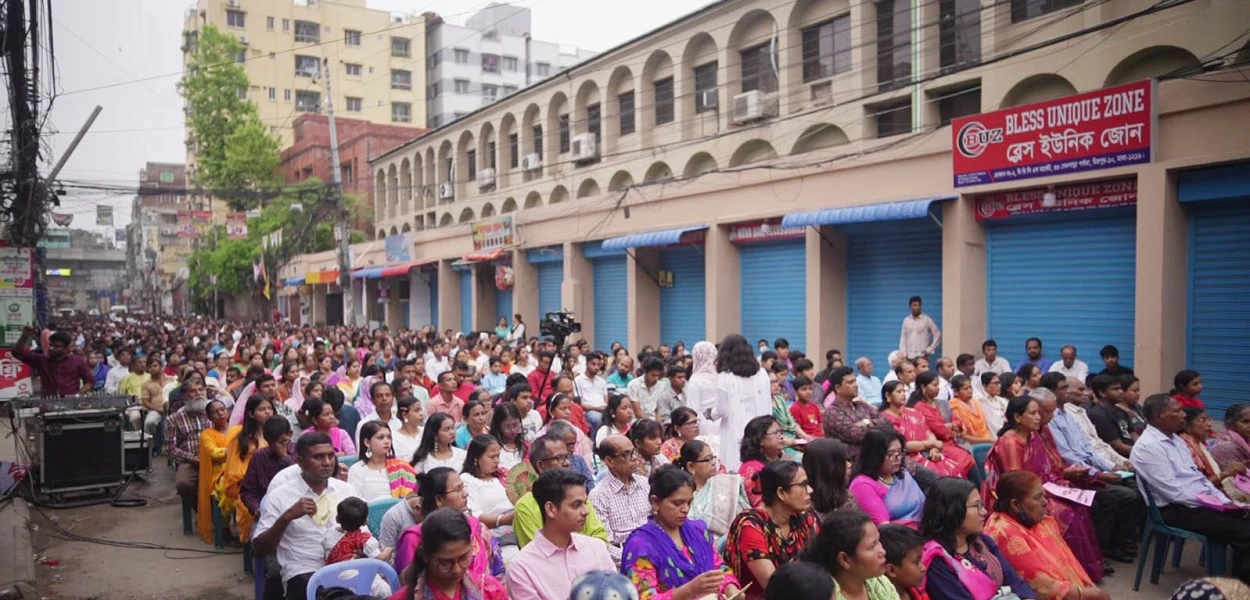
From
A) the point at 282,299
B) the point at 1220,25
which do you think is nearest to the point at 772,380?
the point at 1220,25

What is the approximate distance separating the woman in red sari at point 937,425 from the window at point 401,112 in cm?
5306

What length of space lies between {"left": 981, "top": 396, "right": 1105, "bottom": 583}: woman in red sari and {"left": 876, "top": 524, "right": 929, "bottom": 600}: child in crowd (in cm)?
246

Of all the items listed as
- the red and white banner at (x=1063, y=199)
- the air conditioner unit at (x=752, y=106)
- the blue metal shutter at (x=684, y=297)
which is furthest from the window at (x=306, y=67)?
the red and white banner at (x=1063, y=199)

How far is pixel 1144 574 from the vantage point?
6.53 metres

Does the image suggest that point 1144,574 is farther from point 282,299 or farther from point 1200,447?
point 282,299

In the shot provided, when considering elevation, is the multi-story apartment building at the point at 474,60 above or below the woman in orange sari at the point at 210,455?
above

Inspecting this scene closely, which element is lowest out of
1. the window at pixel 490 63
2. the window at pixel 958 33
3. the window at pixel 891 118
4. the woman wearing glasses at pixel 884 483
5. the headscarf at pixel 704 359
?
the woman wearing glasses at pixel 884 483

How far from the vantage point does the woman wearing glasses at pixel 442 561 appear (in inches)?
133

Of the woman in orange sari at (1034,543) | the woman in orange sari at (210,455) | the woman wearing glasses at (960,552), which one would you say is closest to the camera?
the woman wearing glasses at (960,552)

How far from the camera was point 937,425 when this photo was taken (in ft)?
23.9

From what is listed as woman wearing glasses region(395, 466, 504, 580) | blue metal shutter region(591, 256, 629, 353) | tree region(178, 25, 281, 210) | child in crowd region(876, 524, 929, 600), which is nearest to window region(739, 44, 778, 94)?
blue metal shutter region(591, 256, 629, 353)

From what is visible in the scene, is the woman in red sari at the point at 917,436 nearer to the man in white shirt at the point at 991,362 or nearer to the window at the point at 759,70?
the man in white shirt at the point at 991,362

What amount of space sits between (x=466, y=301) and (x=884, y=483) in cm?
2473

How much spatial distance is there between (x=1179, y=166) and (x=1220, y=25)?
95.9 inches
